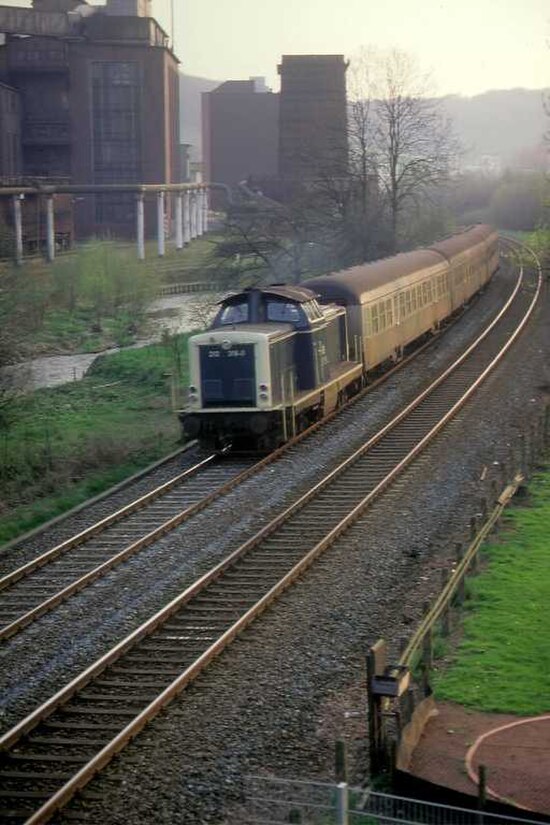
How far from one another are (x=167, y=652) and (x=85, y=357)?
3428 centimetres

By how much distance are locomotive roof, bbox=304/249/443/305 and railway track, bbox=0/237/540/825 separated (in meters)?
6.24

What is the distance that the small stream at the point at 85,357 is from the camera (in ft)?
98.4

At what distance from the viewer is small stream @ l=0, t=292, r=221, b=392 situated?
29984 millimetres

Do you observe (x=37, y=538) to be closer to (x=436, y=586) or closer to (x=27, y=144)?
(x=436, y=586)

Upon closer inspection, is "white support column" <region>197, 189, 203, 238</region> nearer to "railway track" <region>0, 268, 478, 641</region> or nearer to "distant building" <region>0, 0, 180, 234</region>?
"distant building" <region>0, 0, 180, 234</region>

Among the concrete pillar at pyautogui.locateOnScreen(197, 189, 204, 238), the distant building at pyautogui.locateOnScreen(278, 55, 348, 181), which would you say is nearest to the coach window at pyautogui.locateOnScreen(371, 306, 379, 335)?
the distant building at pyautogui.locateOnScreen(278, 55, 348, 181)

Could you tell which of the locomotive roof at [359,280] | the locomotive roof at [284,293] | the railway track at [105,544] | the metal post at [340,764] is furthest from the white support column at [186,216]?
the metal post at [340,764]

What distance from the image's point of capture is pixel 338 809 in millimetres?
7949

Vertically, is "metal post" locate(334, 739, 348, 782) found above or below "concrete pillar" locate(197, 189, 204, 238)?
below

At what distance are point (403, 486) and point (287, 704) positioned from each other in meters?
9.19

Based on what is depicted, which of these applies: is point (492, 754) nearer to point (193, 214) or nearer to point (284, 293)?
point (284, 293)

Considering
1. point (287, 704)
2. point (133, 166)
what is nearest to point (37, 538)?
point (287, 704)

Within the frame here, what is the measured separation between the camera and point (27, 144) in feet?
272

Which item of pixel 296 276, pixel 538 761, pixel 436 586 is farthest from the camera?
pixel 296 276
